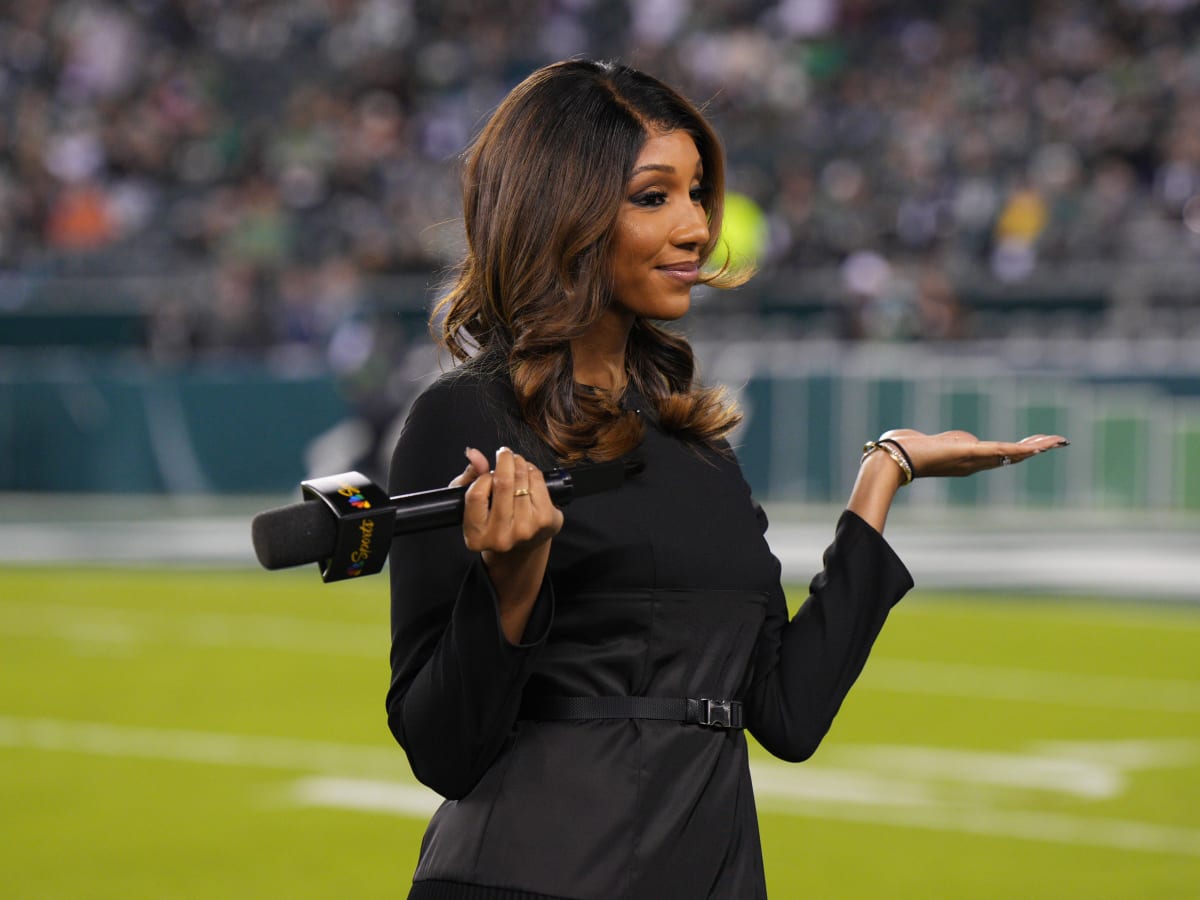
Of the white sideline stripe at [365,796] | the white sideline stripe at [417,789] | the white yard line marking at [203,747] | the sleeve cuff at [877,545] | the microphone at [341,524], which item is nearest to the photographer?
the microphone at [341,524]

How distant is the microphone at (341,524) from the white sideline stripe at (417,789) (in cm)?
466

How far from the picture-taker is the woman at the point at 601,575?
2.44 meters

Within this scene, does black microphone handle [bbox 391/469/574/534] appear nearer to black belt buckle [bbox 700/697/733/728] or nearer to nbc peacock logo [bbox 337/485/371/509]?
nbc peacock logo [bbox 337/485/371/509]

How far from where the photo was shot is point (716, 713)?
254 cm

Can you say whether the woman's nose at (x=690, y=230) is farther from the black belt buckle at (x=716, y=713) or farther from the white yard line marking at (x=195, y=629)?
the white yard line marking at (x=195, y=629)

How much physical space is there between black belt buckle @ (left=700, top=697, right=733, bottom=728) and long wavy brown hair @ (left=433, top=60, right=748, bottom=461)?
1.06ft

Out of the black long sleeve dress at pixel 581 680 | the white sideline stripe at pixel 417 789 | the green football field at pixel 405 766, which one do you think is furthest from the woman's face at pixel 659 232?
the white sideline stripe at pixel 417 789

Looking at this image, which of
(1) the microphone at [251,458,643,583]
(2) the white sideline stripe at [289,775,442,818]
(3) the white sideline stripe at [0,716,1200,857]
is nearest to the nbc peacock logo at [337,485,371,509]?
(1) the microphone at [251,458,643,583]

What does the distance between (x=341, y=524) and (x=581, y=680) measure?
20.9 inches

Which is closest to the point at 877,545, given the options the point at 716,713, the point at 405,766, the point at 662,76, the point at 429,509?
the point at 716,713

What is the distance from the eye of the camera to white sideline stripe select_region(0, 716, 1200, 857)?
655cm

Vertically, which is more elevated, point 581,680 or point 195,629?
point 581,680

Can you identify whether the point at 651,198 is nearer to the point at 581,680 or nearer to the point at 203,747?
the point at 581,680

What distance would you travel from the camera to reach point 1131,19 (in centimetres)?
2298
